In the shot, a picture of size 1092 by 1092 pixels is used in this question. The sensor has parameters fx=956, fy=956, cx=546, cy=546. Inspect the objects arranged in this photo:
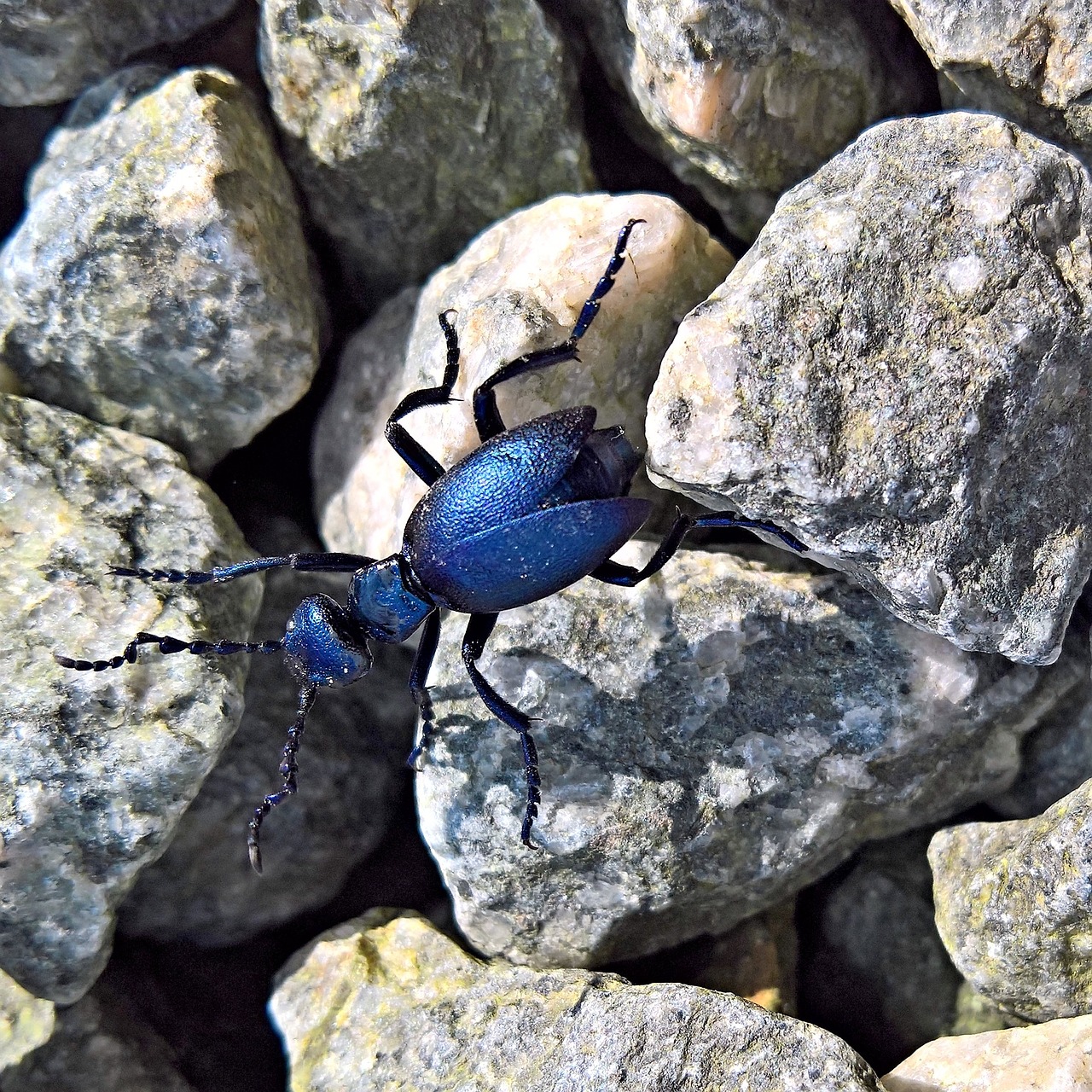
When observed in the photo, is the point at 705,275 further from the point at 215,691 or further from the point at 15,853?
the point at 15,853

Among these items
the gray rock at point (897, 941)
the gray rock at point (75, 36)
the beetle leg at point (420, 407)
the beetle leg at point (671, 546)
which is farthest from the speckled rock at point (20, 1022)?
the gray rock at point (75, 36)

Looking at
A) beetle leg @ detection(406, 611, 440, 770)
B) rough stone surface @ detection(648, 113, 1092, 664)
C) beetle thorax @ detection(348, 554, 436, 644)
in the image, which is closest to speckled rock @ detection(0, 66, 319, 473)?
beetle thorax @ detection(348, 554, 436, 644)

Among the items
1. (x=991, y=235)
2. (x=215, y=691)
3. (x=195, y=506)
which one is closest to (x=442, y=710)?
(x=215, y=691)

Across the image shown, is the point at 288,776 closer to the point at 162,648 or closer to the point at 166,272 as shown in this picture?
the point at 162,648

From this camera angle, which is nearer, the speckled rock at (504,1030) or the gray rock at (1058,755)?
the speckled rock at (504,1030)

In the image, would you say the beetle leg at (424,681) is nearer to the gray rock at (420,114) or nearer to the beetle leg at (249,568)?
the beetle leg at (249,568)

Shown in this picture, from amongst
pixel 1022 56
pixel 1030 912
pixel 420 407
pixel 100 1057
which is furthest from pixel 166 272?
pixel 1030 912

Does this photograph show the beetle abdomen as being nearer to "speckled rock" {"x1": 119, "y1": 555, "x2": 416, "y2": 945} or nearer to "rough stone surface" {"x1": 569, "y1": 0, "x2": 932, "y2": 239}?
"speckled rock" {"x1": 119, "y1": 555, "x2": 416, "y2": 945}

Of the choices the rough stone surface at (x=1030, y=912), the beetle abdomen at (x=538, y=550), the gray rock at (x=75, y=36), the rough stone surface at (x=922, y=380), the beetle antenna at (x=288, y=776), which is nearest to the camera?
the rough stone surface at (x=922, y=380)
